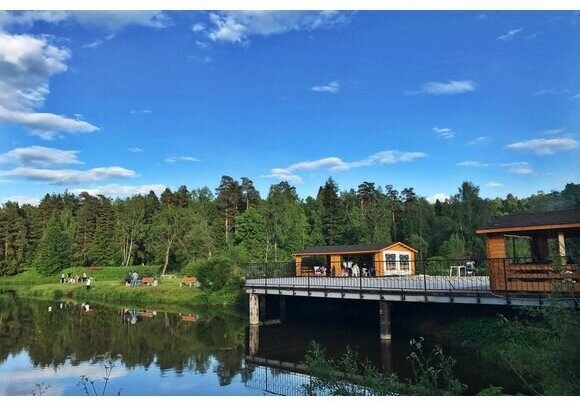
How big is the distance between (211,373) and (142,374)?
2.30 metres

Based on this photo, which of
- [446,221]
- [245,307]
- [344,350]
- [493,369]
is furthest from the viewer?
[446,221]

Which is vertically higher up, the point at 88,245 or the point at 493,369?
the point at 88,245

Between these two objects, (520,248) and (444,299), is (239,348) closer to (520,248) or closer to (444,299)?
(444,299)

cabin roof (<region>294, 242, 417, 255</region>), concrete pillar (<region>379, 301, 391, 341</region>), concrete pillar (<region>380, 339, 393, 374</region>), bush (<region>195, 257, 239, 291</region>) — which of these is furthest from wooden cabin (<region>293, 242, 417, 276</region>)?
concrete pillar (<region>380, 339, 393, 374</region>)

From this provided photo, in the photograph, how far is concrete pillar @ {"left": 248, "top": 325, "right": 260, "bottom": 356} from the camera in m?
18.2

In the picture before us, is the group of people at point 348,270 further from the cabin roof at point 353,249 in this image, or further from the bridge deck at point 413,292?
the bridge deck at point 413,292

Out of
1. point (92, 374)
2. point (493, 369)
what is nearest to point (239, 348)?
point (92, 374)

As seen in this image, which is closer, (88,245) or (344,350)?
(344,350)

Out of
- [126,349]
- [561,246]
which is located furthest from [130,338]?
[561,246]

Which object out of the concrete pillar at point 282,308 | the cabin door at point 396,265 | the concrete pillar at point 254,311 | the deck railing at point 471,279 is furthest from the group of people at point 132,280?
the cabin door at point 396,265

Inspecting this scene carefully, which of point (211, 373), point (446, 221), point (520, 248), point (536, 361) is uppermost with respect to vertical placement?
point (446, 221)

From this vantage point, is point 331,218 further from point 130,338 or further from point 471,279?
point 130,338

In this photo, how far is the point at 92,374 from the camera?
15.0 meters

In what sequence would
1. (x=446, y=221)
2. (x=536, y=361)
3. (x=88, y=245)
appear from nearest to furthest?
(x=536, y=361)
(x=446, y=221)
(x=88, y=245)
